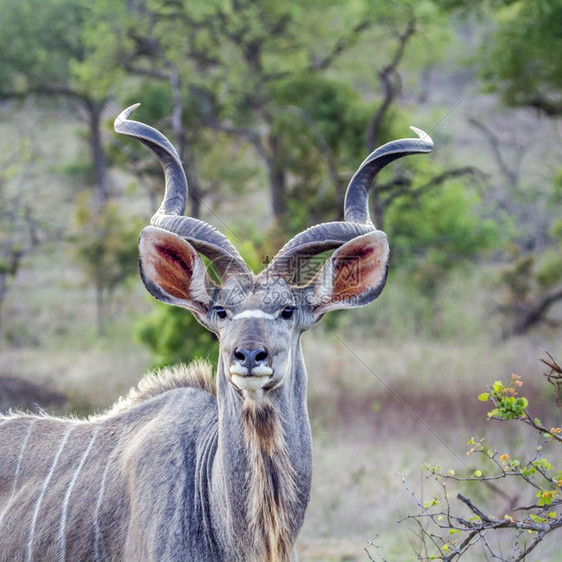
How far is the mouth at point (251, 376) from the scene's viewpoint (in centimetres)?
371

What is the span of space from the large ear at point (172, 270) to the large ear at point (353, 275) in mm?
511

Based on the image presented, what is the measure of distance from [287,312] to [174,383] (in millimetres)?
935

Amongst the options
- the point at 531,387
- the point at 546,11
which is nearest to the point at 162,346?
the point at 531,387

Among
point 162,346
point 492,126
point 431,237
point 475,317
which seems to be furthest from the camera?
point 492,126

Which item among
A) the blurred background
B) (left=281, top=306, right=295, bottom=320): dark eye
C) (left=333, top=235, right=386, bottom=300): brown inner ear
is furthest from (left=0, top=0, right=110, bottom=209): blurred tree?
(left=281, top=306, right=295, bottom=320): dark eye

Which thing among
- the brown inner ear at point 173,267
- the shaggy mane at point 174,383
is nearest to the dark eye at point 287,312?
the brown inner ear at point 173,267

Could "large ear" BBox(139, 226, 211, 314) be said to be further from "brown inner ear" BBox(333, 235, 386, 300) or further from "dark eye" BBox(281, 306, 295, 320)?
"brown inner ear" BBox(333, 235, 386, 300)

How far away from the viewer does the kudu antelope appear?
3947 mm

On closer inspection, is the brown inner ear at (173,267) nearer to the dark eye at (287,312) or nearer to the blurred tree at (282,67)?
the dark eye at (287,312)

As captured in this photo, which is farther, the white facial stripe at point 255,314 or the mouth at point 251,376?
the white facial stripe at point 255,314

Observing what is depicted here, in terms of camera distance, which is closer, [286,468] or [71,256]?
[286,468]

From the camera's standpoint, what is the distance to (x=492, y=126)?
89.8ft

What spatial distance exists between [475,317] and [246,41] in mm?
6498

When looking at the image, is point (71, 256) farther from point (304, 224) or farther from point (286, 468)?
point (286, 468)
